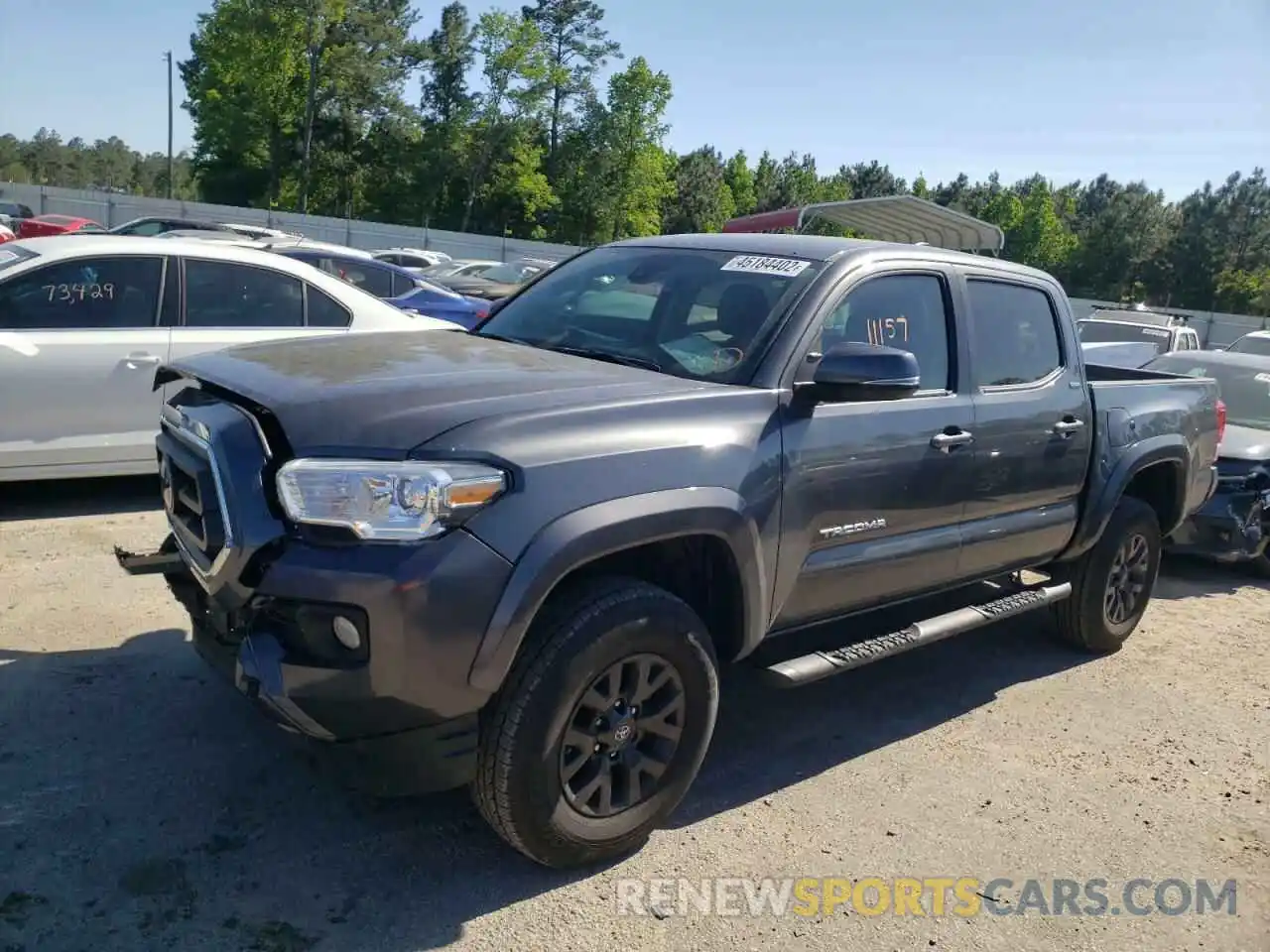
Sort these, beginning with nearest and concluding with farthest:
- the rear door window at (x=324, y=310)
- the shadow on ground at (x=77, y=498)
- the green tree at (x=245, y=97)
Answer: the shadow on ground at (x=77, y=498) < the rear door window at (x=324, y=310) < the green tree at (x=245, y=97)

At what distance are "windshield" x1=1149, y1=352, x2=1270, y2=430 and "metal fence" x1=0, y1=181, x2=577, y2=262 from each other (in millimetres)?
31477

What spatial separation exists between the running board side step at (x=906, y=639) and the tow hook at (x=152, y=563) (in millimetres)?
2014

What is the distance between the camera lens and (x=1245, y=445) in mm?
7551

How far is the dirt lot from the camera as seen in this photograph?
2955 millimetres

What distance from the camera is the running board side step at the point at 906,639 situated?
12.1 feet

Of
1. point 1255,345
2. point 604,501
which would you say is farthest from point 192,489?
point 1255,345

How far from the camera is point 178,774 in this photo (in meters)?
3.54

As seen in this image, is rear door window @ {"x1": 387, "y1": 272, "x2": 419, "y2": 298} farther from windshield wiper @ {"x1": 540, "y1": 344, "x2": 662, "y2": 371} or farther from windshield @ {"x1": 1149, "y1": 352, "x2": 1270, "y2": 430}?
windshield @ {"x1": 1149, "y1": 352, "x2": 1270, "y2": 430}

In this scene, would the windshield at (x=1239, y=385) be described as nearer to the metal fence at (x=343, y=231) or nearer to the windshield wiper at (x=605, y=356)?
the windshield wiper at (x=605, y=356)

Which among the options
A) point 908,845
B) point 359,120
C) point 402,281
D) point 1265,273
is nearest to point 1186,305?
point 1265,273

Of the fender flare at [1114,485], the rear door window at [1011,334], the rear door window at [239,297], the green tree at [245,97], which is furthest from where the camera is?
the green tree at [245,97]

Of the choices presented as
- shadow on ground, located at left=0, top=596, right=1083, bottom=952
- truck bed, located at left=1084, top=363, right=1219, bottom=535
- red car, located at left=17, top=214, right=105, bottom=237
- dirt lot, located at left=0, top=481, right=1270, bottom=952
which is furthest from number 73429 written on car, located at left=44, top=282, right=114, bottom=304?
red car, located at left=17, top=214, right=105, bottom=237

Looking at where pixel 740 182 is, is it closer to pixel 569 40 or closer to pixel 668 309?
pixel 569 40

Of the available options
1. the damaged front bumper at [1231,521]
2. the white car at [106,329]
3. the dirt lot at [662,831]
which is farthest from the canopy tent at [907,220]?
the dirt lot at [662,831]
